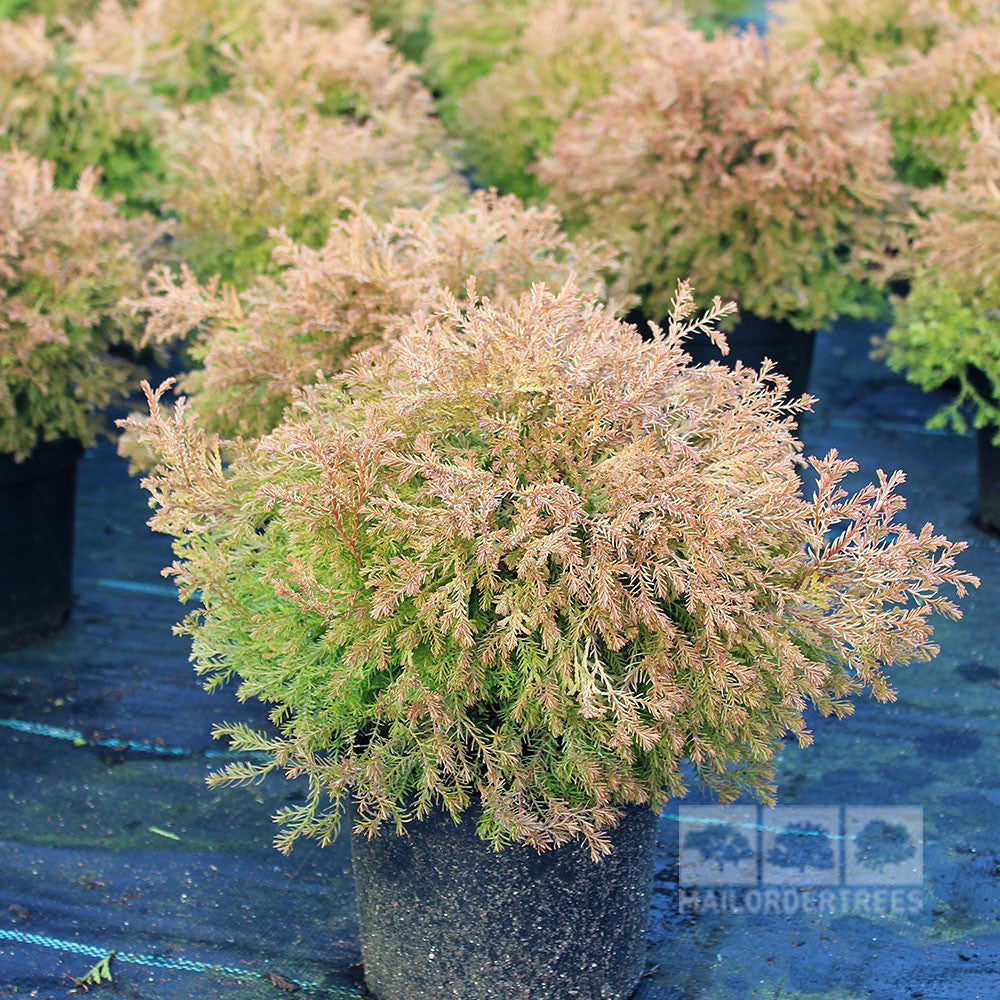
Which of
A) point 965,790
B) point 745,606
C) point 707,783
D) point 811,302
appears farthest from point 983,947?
point 811,302

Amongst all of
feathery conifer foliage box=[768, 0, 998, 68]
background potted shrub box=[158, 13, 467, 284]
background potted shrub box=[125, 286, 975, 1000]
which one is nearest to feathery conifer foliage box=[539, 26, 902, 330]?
background potted shrub box=[158, 13, 467, 284]

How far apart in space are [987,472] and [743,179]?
144 cm

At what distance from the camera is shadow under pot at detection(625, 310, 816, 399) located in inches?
180

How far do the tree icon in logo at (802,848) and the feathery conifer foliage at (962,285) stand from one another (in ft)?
5.90

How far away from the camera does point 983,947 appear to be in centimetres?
247

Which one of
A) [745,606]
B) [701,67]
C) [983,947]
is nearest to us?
[745,606]

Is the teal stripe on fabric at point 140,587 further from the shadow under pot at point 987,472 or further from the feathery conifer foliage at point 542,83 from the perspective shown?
the shadow under pot at point 987,472

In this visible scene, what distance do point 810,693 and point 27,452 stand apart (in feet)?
8.01

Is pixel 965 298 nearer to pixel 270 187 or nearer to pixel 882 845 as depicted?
pixel 882 845

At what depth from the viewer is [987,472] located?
425 centimetres

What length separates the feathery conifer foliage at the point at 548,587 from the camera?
6.39 feet

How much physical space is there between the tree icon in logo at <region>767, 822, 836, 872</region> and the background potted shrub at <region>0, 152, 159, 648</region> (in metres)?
2.36

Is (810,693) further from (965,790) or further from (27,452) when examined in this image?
(27,452)

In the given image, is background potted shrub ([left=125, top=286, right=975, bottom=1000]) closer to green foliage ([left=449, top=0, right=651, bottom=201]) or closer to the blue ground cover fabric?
the blue ground cover fabric
